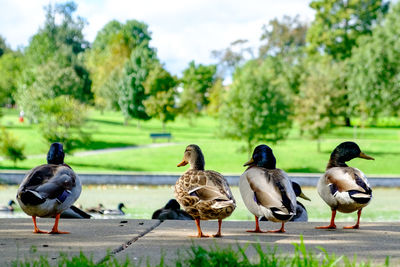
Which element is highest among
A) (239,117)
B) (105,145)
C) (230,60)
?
(230,60)

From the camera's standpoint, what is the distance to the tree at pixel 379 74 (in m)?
48.0

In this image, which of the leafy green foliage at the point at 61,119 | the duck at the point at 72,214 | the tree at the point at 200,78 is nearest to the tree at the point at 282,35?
the tree at the point at 200,78

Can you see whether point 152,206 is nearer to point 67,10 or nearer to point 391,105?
point 391,105

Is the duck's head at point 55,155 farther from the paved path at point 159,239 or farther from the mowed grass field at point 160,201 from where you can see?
the mowed grass field at point 160,201

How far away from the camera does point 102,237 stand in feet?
16.6

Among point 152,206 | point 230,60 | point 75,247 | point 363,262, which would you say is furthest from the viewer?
point 230,60

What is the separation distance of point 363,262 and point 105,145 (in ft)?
110

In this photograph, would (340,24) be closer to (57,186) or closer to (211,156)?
(211,156)

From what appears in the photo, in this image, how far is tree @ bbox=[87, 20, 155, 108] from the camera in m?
62.1

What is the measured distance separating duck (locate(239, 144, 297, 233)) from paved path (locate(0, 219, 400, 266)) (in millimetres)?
263

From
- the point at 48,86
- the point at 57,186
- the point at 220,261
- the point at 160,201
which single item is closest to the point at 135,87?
the point at 48,86

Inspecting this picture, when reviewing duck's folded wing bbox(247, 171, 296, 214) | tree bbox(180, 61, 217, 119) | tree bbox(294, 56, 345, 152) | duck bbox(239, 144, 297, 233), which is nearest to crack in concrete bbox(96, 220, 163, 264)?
duck bbox(239, 144, 297, 233)

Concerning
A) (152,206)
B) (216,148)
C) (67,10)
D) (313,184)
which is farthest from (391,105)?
(67,10)

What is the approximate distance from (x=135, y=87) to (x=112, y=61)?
16.6m
